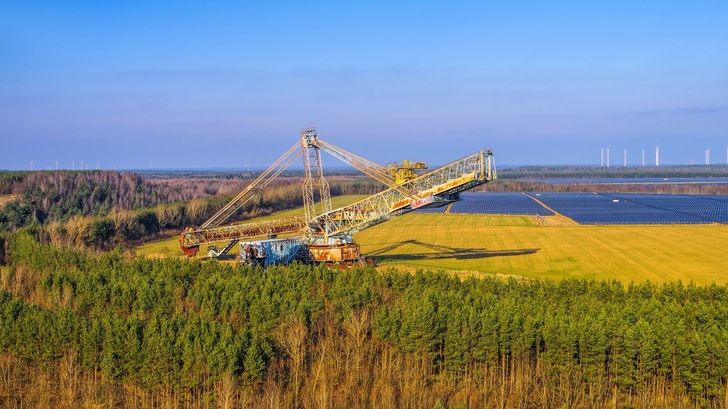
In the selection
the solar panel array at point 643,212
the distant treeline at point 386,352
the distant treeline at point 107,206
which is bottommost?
the distant treeline at point 386,352

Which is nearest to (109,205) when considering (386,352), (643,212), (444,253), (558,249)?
(444,253)

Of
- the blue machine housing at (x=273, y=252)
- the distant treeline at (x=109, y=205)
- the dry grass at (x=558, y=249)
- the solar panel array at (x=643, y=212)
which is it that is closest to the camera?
the blue machine housing at (x=273, y=252)

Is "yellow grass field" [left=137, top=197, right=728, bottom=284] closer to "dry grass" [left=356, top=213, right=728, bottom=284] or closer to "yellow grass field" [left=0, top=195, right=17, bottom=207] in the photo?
"dry grass" [left=356, top=213, right=728, bottom=284]

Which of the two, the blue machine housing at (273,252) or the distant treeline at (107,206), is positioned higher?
the distant treeline at (107,206)

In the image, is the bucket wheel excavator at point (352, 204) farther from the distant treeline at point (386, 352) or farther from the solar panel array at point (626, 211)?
the solar panel array at point (626, 211)

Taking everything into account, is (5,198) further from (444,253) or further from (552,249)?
(552,249)

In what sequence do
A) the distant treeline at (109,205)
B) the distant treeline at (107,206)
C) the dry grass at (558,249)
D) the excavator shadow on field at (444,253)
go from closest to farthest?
the dry grass at (558,249) < the excavator shadow on field at (444,253) < the distant treeline at (107,206) < the distant treeline at (109,205)

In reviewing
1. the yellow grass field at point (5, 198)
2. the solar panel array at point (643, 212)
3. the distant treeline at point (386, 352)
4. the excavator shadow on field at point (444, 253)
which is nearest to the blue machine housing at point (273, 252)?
the excavator shadow on field at point (444, 253)

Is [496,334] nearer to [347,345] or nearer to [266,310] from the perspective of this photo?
[347,345]
